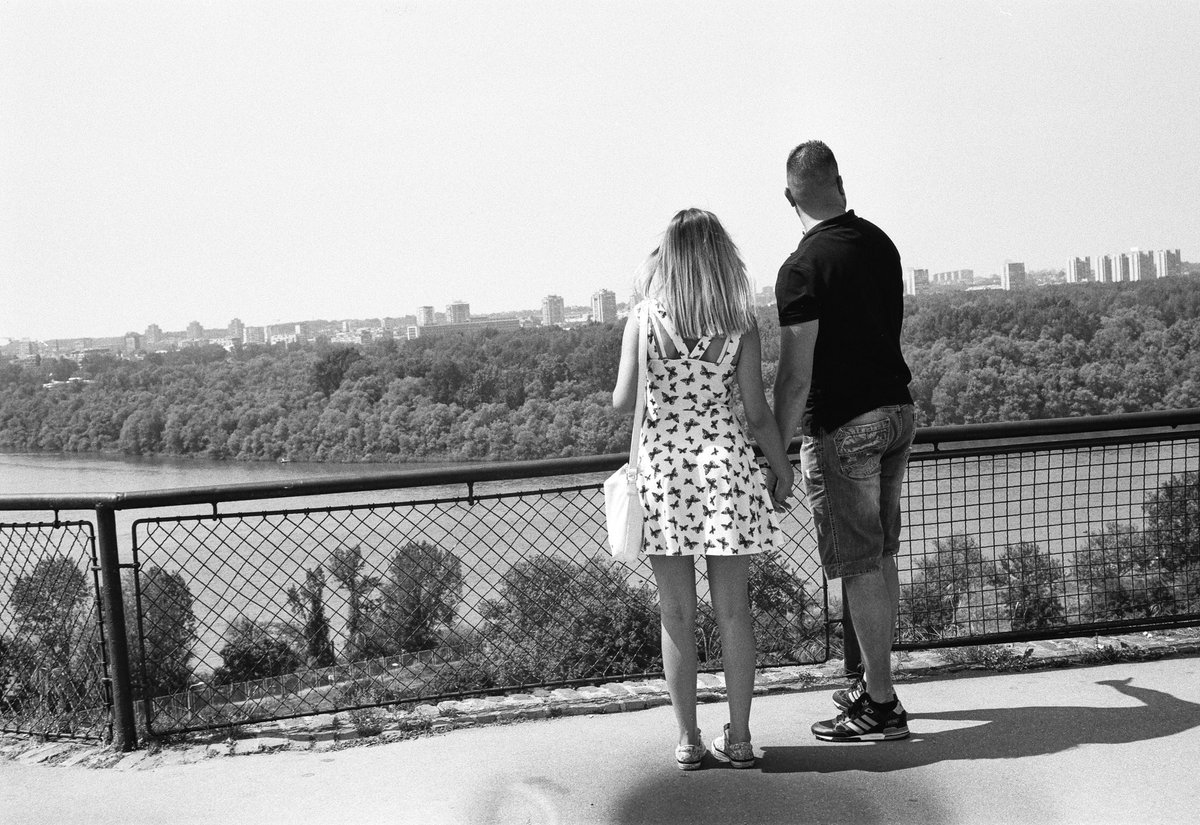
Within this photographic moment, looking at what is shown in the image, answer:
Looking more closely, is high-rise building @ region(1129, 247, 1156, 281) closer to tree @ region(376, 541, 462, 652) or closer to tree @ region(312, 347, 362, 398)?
tree @ region(312, 347, 362, 398)

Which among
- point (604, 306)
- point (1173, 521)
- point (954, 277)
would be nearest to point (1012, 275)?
point (954, 277)

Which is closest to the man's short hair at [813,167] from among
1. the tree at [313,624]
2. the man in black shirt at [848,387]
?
the man in black shirt at [848,387]

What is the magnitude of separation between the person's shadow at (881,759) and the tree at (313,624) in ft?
13.2

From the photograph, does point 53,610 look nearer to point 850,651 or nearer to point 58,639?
point 58,639

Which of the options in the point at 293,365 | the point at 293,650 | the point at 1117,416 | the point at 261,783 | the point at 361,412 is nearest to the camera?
the point at 261,783

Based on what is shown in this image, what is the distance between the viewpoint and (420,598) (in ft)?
19.6

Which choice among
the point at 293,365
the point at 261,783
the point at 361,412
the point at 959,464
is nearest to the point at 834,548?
the point at 959,464

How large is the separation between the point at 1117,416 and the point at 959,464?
73 cm

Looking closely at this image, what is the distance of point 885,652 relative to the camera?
11.3 ft

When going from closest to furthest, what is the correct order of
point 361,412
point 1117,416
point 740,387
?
point 740,387, point 1117,416, point 361,412

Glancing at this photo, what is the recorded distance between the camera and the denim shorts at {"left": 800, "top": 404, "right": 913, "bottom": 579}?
3.32m

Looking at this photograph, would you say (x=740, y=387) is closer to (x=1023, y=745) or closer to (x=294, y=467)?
(x=1023, y=745)

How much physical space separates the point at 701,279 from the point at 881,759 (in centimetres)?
170

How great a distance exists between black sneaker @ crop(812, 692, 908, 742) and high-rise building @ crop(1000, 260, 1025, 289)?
2634cm
